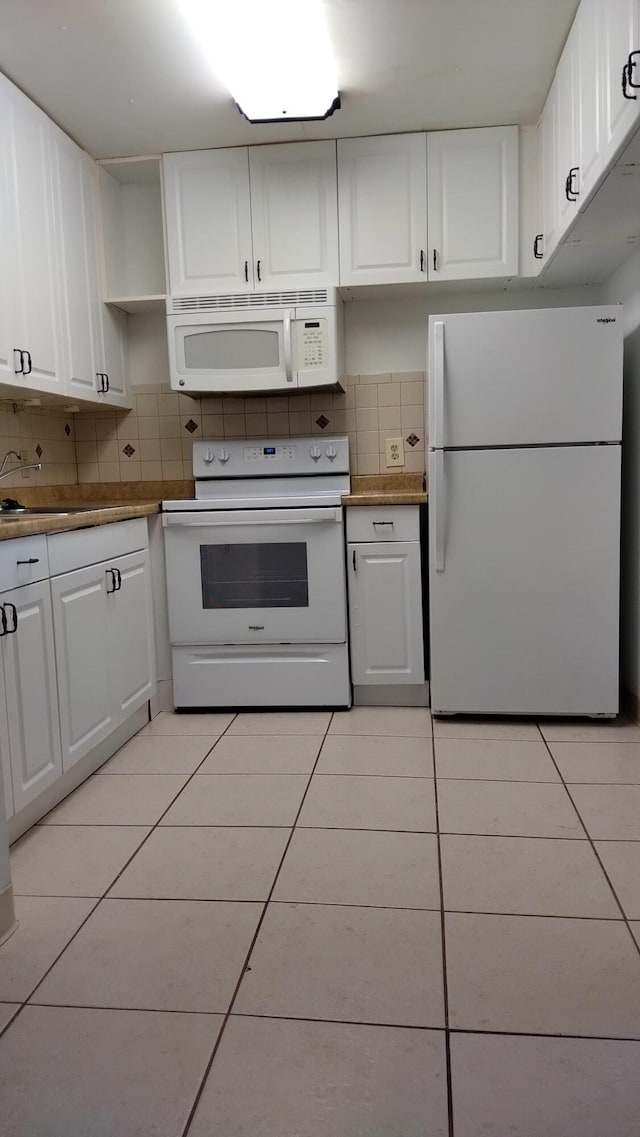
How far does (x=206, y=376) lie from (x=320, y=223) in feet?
2.54

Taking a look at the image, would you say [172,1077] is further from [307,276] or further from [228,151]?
[228,151]

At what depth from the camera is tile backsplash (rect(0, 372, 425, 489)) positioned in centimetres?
364

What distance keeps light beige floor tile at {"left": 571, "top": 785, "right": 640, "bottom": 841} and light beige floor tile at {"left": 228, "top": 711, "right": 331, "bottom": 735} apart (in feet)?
3.36

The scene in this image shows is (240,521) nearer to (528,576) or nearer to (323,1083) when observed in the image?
(528,576)

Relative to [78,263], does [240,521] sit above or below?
below

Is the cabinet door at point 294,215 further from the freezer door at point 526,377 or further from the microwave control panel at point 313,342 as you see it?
the freezer door at point 526,377

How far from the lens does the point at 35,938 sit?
1712 mm

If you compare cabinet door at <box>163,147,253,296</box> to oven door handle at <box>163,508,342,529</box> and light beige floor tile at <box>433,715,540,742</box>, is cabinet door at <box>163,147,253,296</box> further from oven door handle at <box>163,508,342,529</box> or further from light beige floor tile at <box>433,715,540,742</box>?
light beige floor tile at <box>433,715,540,742</box>

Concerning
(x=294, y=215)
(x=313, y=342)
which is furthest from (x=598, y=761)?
(x=294, y=215)

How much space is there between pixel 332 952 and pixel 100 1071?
50 centimetres

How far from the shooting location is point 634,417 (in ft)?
9.80

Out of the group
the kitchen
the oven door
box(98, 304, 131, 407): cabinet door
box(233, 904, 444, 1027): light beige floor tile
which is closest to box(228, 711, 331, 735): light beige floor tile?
the kitchen

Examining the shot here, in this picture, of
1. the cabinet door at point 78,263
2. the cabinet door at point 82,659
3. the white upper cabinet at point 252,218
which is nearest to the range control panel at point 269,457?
the cabinet door at point 78,263

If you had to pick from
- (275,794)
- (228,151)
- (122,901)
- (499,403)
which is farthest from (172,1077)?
(228,151)
